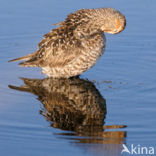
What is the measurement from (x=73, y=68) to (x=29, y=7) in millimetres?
3587

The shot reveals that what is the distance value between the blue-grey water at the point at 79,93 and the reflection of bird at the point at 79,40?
1.03 ft

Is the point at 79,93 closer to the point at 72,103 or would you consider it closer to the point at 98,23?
the point at 72,103

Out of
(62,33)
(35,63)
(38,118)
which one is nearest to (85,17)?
(62,33)

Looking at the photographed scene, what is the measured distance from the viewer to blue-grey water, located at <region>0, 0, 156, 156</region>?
684 centimetres

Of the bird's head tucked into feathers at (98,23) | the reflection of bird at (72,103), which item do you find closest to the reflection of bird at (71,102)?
the reflection of bird at (72,103)

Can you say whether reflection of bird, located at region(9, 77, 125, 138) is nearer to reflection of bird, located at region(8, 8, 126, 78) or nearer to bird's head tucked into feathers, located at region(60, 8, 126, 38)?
reflection of bird, located at region(8, 8, 126, 78)

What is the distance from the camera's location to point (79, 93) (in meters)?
8.60

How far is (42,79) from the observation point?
30.5ft

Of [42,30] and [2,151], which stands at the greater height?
[42,30]

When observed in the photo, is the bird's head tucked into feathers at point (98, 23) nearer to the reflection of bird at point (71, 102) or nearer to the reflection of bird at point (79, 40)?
the reflection of bird at point (79, 40)

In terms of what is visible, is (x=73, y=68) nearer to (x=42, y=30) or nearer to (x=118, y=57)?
(x=118, y=57)

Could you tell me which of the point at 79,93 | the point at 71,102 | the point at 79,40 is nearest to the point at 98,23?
the point at 79,40

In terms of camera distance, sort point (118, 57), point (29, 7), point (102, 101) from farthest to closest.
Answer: point (29, 7) < point (118, 57) < point (102, 101)

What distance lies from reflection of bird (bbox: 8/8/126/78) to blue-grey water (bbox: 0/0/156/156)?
12.4 inches
